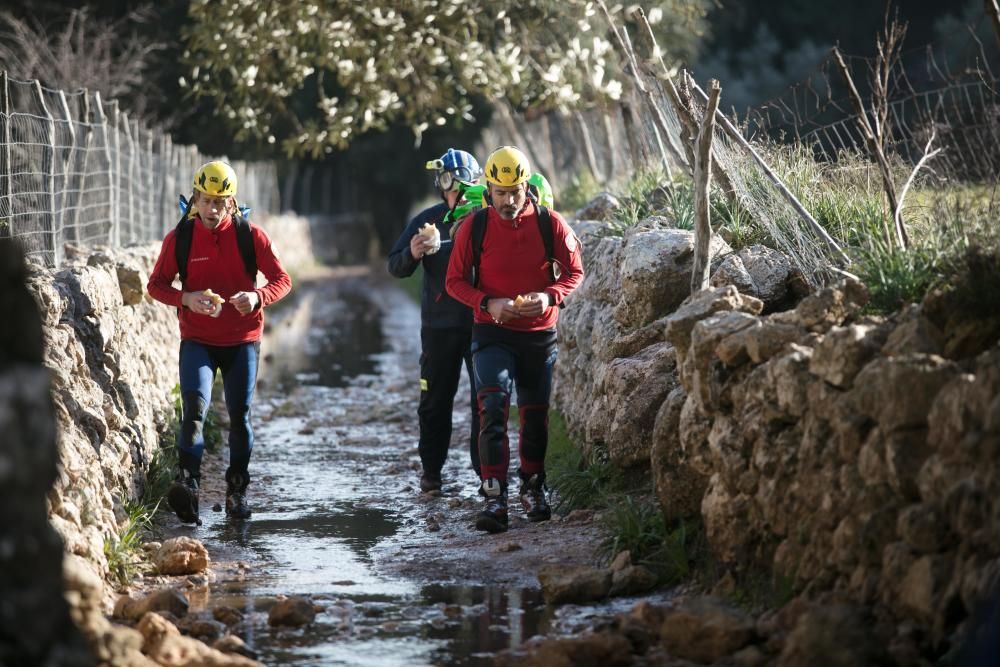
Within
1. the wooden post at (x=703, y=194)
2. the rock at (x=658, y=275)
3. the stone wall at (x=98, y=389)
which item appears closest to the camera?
the stone wall at (x=98, y=389)

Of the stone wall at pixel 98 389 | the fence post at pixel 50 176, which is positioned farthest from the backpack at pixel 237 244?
the fence post at pixel 50 176

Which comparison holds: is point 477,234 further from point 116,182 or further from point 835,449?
point 116,182

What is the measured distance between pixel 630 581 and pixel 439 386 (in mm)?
2939

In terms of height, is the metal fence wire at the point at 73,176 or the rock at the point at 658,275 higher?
the metal fence wire at the point at 73,176

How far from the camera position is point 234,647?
5.60m

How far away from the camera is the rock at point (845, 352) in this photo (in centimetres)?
573

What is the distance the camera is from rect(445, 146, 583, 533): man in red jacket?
26.0ft

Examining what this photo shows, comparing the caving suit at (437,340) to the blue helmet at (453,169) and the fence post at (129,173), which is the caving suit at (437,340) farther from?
the fence post at (129,173)

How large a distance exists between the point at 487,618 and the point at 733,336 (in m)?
1.64

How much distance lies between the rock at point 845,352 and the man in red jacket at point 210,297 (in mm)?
3438

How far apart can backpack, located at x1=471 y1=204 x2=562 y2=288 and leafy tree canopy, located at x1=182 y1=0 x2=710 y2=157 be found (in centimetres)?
596

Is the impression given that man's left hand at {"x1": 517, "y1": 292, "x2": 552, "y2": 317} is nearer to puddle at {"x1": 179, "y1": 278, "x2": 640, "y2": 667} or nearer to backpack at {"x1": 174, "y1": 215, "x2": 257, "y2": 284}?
puddle at {"x1": 179, "y1": 278, "x2": 640, "y2": 667}

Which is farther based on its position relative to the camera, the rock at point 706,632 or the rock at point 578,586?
the rock at point 578,586

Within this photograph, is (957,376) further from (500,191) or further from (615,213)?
(615,213)
